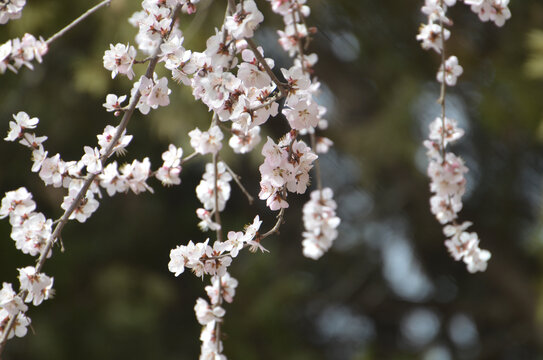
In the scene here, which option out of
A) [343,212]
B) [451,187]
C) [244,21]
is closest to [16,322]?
[244,21]

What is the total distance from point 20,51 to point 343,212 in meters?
2.85

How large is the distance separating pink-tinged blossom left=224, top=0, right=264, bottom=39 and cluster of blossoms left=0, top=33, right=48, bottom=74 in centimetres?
27

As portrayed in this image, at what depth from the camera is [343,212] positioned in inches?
141

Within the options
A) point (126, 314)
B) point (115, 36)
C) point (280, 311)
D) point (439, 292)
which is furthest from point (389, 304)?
point (115, 36)

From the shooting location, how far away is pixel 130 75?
891 mm

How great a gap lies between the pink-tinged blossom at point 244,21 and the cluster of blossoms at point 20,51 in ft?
0.87

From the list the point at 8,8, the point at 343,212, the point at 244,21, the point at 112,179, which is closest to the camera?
the point at 244,21

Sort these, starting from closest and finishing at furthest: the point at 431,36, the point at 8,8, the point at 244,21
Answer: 1. the point at 244,21
2. the point at 8,8
3. the point at 431,36

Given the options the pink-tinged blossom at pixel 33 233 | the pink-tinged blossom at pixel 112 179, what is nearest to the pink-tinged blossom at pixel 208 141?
the pink-tinged blossom at pixel 112 179

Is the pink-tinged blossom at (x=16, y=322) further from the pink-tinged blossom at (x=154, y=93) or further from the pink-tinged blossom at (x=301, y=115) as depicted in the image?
the pink-tinged blossom at (x=301, y=115)

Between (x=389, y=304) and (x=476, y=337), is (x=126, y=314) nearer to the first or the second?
(x=389, y=304)

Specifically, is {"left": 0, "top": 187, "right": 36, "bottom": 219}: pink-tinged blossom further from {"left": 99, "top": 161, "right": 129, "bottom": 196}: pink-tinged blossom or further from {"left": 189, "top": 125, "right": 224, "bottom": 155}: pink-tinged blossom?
{"left": 189, "top": 125, "right": 224, "bottom": 155}: pink-tinged blossom

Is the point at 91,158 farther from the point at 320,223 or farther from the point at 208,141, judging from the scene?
the point at 320,223

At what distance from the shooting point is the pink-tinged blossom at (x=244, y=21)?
2.39 feet
